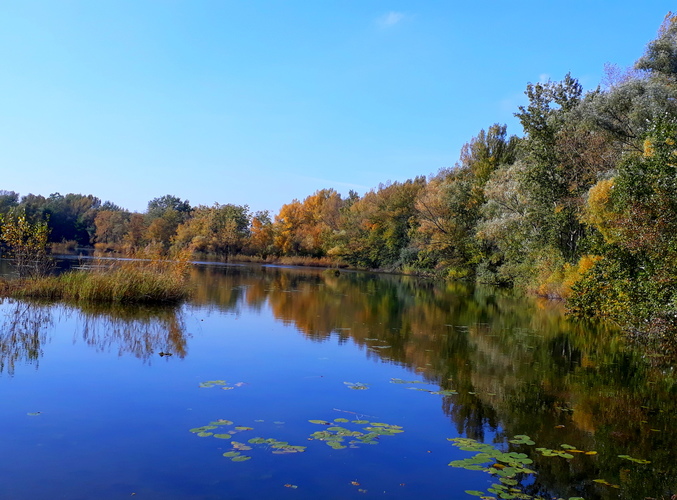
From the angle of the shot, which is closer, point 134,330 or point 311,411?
point 311,411

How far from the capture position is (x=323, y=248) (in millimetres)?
70750

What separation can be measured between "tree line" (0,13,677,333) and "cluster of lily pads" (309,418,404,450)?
29.6 feet

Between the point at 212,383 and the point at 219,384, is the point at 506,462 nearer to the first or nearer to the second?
the point at 219,384

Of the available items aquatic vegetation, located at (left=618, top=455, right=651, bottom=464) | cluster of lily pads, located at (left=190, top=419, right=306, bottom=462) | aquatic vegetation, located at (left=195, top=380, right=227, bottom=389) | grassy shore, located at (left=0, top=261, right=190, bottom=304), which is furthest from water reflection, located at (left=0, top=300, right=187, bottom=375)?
aquatic vegetation, located at (left=618, top=455, right=651, bottom=464)

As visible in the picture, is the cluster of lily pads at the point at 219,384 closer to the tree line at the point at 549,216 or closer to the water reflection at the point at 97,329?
the water reflection at the point at 97,329

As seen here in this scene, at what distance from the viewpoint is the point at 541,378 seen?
1062 centimetres

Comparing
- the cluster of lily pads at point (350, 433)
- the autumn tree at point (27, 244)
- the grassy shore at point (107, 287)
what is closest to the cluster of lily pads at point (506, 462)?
the cluster of lily pads at point (350, 433)

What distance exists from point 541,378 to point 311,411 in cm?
510

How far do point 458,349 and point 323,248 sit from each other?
57.7 metres

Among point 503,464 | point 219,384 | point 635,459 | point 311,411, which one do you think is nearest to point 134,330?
point 219,384

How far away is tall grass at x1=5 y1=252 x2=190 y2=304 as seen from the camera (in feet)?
60.4

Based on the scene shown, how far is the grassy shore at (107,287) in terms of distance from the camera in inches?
725

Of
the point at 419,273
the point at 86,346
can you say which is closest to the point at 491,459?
the point at 86,346

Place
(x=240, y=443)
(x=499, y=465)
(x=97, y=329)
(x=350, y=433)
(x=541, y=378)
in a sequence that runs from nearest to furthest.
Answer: (x=499, y=465) → (x=240, y=443) → (x=350, y=433) → (x=541, y=378) → (x=97, y=329)
